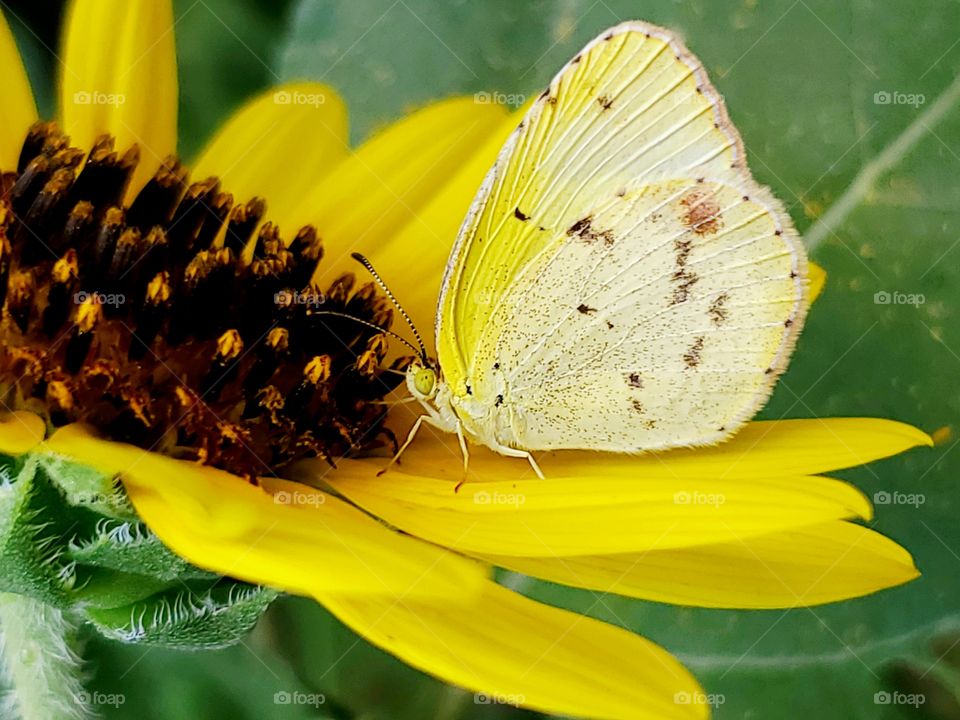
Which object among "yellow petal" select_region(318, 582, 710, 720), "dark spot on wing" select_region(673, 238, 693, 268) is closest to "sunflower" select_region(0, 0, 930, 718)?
"yellow petal" select_region(318, 582, 710, 720)

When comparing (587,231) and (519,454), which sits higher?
(587,231)

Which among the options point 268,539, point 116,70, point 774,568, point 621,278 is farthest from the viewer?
point 116,70

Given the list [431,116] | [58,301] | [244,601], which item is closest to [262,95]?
[431,116]

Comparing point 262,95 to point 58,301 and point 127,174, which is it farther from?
point 58,301

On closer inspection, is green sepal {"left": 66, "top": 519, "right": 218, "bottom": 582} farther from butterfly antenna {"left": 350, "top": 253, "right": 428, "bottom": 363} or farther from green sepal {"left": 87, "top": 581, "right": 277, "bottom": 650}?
butterfly antenna {"left": 350, "top": 253, "right": 428, "bottom": 363}

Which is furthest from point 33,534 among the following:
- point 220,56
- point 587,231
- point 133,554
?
point 220,56

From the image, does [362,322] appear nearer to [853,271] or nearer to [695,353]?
[695,353]

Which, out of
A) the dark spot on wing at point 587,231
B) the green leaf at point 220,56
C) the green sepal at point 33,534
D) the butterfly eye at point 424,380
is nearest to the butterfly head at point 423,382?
the butterfly eye at point 424,380
